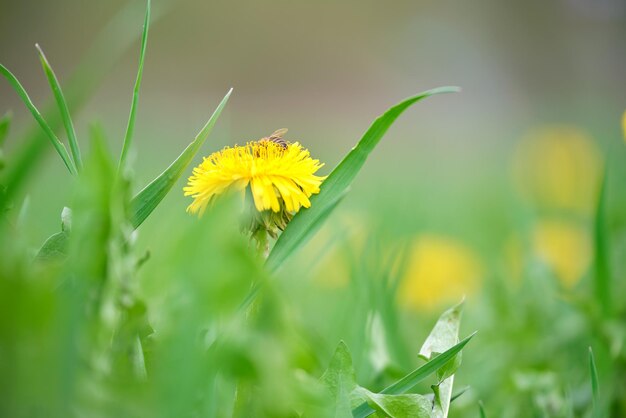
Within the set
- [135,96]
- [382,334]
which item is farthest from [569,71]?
[135,96]

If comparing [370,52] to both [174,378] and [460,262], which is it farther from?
[174,378]

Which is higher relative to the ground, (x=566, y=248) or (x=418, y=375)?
(x=418, y=375)

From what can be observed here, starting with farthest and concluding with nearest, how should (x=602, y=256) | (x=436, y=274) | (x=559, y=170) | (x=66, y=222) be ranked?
(x=559, y=170) → (x=436, y=274) → (x=602, y=256) → (x=66, y=222)

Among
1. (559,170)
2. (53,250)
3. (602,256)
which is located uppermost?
(53,250)

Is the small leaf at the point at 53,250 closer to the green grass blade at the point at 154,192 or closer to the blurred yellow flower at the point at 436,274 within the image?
the green grass blade at the point at 154,192

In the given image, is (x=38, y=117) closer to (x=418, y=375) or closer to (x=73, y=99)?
(x=73, y=99)

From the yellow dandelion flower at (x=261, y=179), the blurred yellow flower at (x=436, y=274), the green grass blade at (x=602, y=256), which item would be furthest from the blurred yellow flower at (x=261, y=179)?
the blurred yellow flower at (x=436, y=274)

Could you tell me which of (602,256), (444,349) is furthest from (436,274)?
(444,349)
